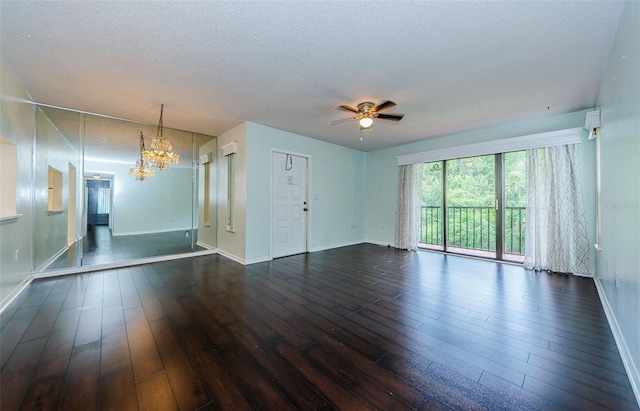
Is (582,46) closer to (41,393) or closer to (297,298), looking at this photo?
(297,298)

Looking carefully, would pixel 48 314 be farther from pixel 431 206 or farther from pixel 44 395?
pixel 431 206

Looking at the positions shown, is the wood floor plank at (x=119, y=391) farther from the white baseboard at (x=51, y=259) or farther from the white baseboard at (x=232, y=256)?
the white baseboard at (x=51, y=259)

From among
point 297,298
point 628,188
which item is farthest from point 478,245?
point 297,298

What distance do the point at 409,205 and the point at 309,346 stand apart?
171 inches

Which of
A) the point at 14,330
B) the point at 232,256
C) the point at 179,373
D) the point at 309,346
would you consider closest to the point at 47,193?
the point at 14,330

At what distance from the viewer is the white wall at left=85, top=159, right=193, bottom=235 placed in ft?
17.6

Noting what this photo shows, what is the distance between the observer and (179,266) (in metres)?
4.11

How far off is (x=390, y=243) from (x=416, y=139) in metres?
2.55

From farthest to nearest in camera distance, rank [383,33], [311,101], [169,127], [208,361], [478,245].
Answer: [478,245] < [169,127] < [311,101] < [383,33] < [208,361]

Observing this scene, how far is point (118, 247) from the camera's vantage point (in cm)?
519

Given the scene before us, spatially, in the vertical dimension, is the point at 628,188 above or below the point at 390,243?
above

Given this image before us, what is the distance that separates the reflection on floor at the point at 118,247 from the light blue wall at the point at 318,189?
1771mm

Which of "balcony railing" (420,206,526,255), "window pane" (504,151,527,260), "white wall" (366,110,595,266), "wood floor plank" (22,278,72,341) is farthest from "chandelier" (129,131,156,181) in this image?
"window pane" (504,151,527,260)

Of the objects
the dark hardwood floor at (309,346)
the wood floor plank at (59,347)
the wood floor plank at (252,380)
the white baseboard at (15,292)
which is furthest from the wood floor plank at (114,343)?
the white baseboard at (15,292)
